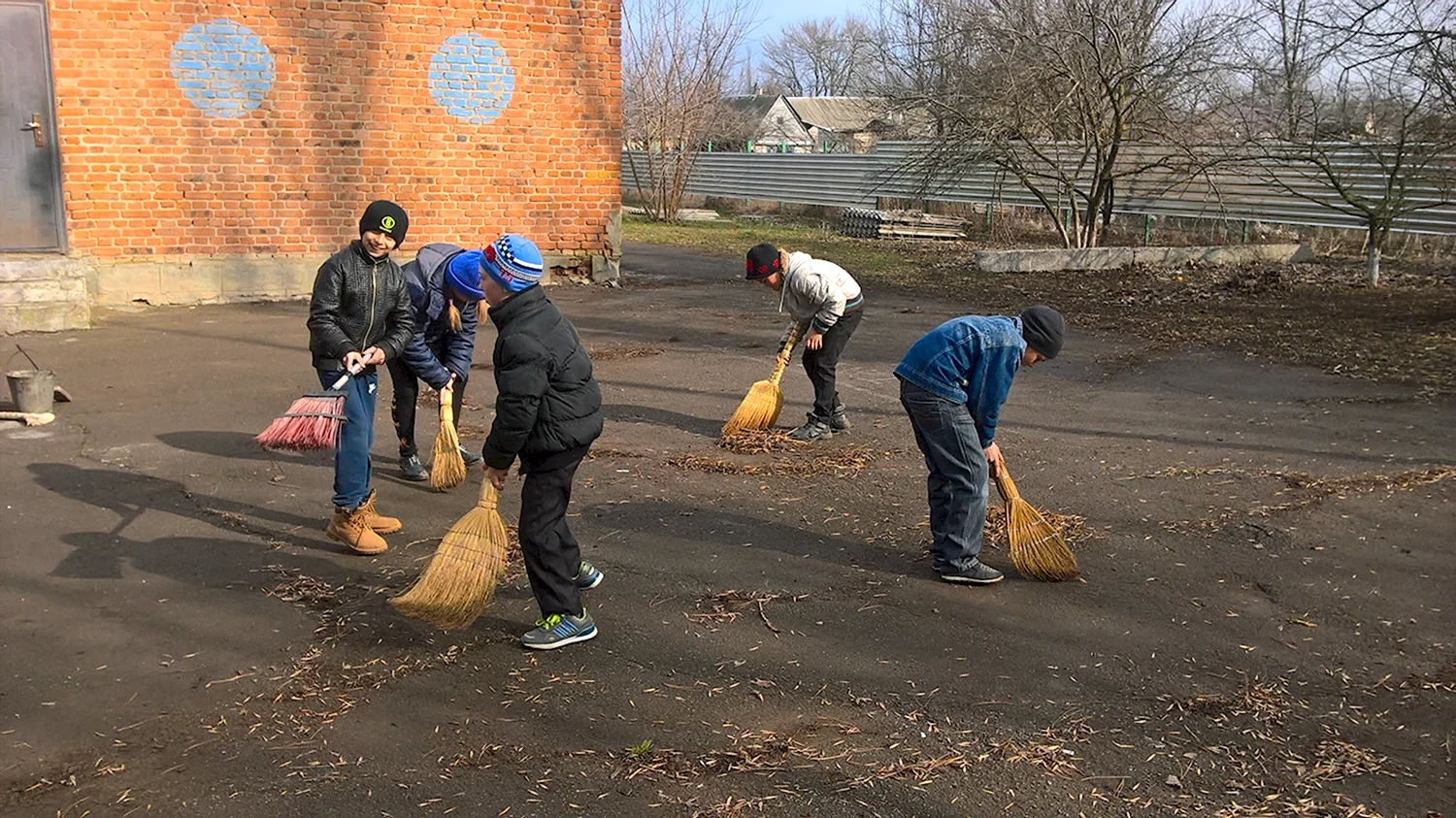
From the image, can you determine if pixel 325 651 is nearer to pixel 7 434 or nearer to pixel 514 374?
pixel 514 374

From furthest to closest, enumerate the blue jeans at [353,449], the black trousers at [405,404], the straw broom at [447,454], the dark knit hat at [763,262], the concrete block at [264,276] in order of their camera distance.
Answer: the concrete block at [264,276]
the dark knit hat at [763,262]
the black trousers at [405,404]
the straw broom at [447,454]
the blue jeans at [353,449]

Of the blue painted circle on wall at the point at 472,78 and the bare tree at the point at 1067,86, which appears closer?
the blue painted circle on wall at the point at 472,78

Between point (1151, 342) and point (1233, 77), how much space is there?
31.3ft

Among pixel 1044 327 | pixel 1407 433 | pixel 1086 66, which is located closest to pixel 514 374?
pixel 1044 327

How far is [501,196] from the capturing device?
15.4 m

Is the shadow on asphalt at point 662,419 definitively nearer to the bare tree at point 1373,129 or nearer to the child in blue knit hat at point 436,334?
the child in blue knit hat at point 436,334

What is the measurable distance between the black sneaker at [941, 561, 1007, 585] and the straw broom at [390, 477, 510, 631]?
2181 mm

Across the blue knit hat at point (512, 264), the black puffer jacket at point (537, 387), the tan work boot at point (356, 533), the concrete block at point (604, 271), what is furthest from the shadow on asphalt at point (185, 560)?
the concrete block at point (604, 271)

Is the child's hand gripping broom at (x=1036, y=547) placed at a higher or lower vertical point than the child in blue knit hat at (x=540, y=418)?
lower

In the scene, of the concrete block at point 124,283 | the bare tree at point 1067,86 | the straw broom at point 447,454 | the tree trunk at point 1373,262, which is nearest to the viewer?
the straw broom at point 447,454

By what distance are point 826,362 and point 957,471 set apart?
9.53ft

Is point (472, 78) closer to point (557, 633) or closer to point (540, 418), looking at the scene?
point (540, 418)

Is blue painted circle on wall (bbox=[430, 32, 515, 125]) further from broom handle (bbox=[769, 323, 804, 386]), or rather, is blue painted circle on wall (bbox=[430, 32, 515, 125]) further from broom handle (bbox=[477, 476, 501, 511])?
broom handle (bbox=[477, 476, 501, 511])

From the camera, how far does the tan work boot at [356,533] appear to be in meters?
5.86
